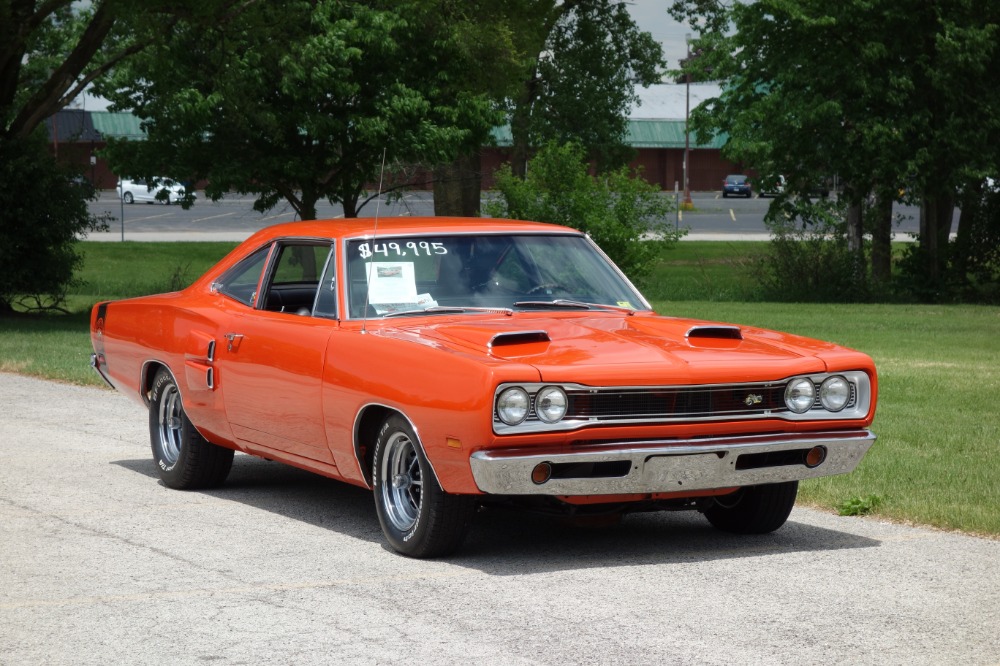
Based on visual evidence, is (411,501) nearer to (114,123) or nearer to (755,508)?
(755,508)

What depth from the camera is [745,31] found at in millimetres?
30250

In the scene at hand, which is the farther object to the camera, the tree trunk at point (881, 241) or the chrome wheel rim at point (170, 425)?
the tree trunk at point (881, 241)

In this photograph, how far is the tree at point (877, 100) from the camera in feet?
91.8

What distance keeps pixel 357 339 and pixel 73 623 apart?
1.98m

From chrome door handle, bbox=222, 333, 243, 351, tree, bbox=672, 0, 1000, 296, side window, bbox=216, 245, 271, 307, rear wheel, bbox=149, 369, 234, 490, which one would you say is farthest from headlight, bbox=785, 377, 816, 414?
tree, bbox=672, 0, 1000, 296

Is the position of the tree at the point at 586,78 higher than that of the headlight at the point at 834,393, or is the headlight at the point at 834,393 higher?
the tree at the point at 586,78

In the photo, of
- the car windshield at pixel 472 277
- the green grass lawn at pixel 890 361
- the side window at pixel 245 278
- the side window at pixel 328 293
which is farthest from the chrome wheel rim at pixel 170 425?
the green grass lawn at pixel 890 361

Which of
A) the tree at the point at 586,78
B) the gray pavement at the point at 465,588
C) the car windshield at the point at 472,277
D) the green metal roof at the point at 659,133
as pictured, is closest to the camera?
the gray pavement at the point at 465,588

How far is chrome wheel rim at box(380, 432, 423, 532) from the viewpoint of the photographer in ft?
22.3

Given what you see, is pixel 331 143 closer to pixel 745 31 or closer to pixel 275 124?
pixel 275 124

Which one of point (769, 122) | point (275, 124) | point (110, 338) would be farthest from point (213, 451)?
point (769, 122)

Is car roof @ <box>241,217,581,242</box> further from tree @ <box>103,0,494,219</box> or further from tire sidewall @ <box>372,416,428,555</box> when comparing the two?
tree @ <box>103,0,494,219</box>

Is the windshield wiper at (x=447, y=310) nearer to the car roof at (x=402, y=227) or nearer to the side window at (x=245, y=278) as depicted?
the car roof at (x=402, y=227)

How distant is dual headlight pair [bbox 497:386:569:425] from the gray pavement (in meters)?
0.70
